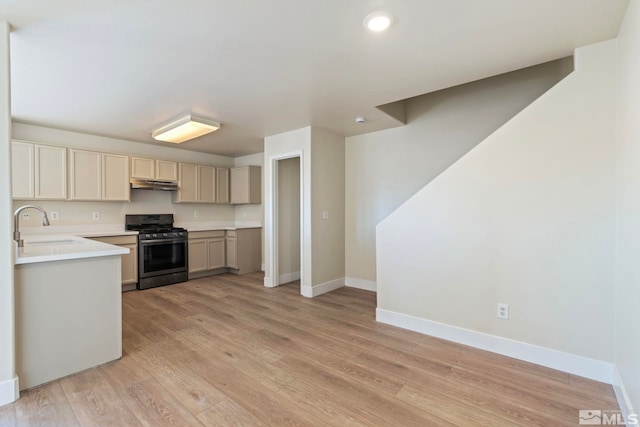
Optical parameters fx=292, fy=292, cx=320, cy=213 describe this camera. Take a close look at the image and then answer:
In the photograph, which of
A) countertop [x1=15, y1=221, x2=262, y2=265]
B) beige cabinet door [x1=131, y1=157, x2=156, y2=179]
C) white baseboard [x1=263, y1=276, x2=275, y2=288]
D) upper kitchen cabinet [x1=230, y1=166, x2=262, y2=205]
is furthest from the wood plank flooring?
upper kitchen cabinet [x1=230, y1=166, x2=262, y2=205]

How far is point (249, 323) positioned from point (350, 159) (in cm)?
281

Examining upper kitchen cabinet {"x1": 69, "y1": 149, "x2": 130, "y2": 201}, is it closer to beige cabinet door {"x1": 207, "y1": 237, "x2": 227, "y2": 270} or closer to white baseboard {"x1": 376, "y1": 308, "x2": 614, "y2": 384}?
beige cabinet door {"x1": 207, "y1": 237, "x2": 227, "y2": 270}

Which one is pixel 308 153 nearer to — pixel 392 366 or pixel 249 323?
pixel 249 323

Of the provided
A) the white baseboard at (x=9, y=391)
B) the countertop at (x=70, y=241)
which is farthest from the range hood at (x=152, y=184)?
the white baseboard at (x=9, y=391)

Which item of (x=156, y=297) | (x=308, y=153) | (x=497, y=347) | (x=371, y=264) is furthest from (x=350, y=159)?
(x=156, y=297)

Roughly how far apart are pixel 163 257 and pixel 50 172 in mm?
1822

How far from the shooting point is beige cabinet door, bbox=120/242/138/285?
4.27m

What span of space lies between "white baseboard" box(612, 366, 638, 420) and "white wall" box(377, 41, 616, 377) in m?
0.11

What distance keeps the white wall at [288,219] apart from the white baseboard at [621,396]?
3.81 metres

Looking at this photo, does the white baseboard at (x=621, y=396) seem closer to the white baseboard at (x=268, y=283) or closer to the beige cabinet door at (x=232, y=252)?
the white baseboard at (x=268, y=283)

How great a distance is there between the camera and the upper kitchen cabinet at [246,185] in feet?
18.4

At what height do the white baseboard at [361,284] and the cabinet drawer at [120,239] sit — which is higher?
the cabinet drawer at [120,239]

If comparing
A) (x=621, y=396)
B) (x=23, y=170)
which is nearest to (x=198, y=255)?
(x=23, y=170)

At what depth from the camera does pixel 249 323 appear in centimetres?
311
